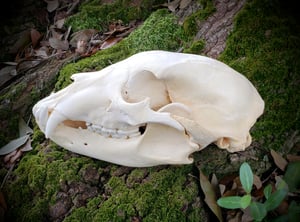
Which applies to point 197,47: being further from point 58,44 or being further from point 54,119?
point 58,44

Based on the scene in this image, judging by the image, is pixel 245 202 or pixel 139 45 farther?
pixel 139 45

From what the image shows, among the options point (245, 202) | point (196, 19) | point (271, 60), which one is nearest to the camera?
point (245, 202)

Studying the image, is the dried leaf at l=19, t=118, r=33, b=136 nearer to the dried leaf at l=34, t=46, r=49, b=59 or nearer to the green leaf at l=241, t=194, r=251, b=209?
the dried leaf at l=34, t=46, r=49, b=59

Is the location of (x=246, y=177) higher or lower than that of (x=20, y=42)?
higher

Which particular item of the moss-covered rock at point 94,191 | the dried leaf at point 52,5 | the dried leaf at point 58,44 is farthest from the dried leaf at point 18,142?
the dried leaf at point 52,5

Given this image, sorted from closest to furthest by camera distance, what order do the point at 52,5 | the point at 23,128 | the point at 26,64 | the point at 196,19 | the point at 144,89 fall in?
the point at 144,89
the point at 23,128
the point at 196,19
the point at 26,64
the point at 52,5

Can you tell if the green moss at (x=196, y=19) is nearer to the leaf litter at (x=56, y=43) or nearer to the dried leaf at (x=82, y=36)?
the leaf litter at (x=56, y=43)

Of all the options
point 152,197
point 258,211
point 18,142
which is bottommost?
point 18,142

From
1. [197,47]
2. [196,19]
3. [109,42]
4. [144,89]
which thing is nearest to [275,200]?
[144,89]
